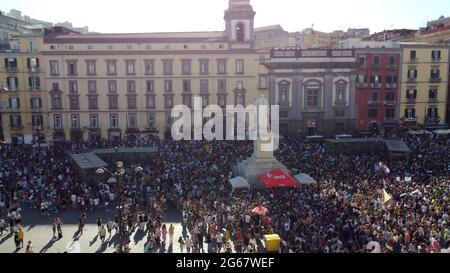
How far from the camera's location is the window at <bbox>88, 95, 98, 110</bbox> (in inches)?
1930

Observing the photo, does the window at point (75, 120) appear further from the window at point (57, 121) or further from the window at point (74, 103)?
the window at point (57, 121)

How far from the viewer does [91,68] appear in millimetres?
48656

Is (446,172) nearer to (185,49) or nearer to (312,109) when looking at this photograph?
(312,109)

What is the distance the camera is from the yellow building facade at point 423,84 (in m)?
50.7

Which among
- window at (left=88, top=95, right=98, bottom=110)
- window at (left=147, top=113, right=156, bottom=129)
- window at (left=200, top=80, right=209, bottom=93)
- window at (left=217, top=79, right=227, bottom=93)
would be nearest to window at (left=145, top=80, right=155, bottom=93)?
window at (left=147, top=113, right=156, bottom=129)

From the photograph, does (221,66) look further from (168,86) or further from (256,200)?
(256,200)

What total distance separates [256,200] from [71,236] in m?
9.98

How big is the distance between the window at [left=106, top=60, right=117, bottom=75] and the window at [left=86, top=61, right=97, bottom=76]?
4.85ft

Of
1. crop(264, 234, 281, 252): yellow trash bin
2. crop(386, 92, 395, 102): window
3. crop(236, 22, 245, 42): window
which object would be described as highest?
crop(236, 22, 245, 42): window

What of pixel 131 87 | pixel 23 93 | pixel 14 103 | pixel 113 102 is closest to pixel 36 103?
pixel 23 93

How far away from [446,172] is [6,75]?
45.4 m

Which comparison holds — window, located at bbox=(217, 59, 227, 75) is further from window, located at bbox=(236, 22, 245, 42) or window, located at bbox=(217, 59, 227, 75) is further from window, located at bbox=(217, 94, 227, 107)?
window, located at bbox=(236, 22, 245, 42)

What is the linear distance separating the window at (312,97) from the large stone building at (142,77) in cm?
538

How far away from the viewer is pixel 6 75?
47969 millimetres
